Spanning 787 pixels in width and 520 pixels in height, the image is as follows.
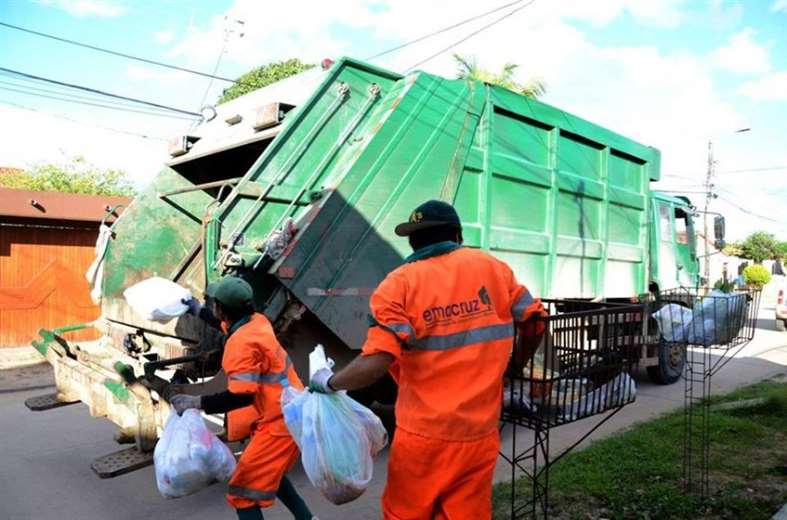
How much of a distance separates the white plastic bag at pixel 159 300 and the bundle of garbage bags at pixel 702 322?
290 cm

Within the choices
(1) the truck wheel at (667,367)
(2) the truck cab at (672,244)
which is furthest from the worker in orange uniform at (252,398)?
(1) the truck wheel at (667,367)

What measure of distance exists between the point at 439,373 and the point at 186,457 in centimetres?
116

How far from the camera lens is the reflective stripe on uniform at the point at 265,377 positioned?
2.48 metres

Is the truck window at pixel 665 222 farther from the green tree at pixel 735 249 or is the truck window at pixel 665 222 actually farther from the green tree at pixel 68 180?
the green tree at pixel 735 249

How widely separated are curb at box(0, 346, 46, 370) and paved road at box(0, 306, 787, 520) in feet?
5.06

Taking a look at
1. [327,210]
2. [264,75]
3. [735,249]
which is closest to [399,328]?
[327,210]

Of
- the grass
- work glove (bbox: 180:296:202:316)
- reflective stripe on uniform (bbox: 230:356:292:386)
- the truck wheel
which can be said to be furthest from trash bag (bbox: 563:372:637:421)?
the truck wheel

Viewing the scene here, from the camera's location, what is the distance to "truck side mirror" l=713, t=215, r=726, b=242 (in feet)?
24.0

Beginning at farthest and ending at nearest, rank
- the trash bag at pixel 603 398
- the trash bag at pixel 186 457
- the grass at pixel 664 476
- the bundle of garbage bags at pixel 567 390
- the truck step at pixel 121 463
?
the grass at pixel 664 476
the truck step at pixel 121 463
the trash bag at pixel 603 398
the bundle of garbage bags at pixel 567 390
the trash bag at pixel 186 457

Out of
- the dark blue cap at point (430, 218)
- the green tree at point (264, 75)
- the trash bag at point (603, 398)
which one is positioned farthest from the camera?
the green tree at point (264, 75)

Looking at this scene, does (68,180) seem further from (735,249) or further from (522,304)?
(735,249)

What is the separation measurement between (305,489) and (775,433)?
380cm

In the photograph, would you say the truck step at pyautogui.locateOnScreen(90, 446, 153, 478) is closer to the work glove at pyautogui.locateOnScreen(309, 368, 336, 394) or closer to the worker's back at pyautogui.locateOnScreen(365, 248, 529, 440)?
the work glove at pyautogui.locateOnScreen(309, 368, 336, 394)

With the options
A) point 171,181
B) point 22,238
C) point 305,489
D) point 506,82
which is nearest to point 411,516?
point 305,489
